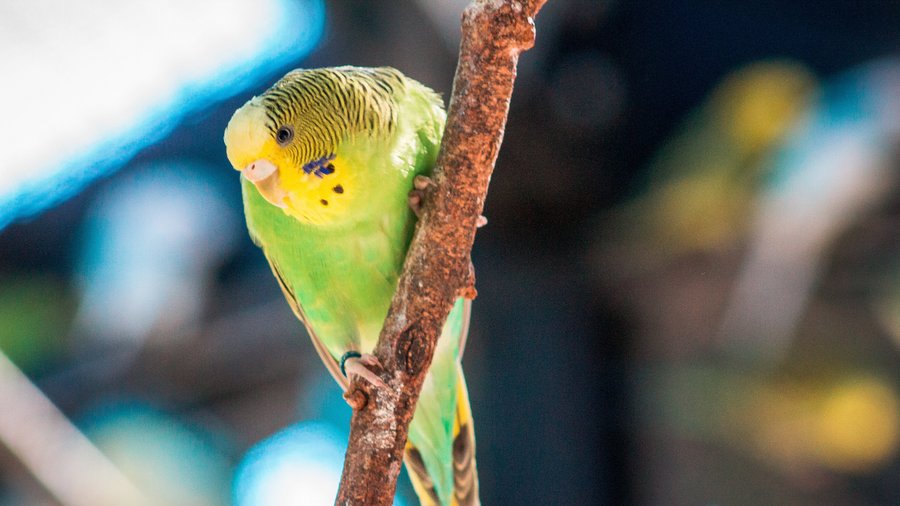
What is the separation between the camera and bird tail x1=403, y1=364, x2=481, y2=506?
9.35ft

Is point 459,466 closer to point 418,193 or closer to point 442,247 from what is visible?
point 418,193

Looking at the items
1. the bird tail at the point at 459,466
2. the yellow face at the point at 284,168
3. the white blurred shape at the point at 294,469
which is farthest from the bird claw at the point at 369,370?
the white blurred shape at the point at 294,469

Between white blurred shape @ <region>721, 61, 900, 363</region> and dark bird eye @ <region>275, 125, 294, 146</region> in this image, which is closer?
dark bird eye @ <region>275, 125, 294, 146</region>

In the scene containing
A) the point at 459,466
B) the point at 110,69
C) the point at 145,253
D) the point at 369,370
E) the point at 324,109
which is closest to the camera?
the point at 369,370

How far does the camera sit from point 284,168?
213cm

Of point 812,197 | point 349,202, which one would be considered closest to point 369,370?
point 349,202

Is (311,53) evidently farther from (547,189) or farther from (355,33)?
(547,189)

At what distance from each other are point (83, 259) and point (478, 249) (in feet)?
7.88

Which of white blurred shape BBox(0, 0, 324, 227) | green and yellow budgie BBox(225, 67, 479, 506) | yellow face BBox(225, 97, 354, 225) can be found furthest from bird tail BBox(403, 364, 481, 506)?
white blurred shape BBox(0, 0, 324, 227)

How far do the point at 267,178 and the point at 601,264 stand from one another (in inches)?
146

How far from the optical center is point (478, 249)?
557cm

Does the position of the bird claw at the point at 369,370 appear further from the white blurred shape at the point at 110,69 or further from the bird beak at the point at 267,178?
the white blurred shape at the point at 110,69

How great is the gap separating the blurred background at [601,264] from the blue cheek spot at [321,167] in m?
2.15

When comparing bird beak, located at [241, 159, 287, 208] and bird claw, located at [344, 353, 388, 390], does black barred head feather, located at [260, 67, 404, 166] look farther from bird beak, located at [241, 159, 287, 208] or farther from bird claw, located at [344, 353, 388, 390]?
bird claw, located at [344, 353, 388, 390]
